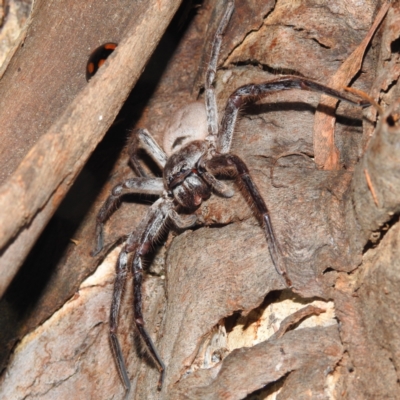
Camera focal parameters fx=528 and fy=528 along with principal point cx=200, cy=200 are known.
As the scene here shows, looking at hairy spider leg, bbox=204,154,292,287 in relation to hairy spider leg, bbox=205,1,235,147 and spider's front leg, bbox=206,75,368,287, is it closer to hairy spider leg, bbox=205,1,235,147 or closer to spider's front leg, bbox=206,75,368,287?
spider's front leg, bbox=206,75,368,287

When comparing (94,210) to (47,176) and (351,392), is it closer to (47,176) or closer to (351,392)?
(47,176)

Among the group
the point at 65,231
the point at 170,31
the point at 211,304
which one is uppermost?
the point at 170,31

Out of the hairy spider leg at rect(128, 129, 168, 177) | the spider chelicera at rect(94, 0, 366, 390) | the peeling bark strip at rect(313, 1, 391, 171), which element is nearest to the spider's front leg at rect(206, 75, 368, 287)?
the spider chelicera at rect(94, 0, 366, 390)

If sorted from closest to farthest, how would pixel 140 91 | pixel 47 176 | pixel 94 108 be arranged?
pixel 47 176 < pixel 94 108 < pixel 140 91

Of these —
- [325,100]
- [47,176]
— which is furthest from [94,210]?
[325,100]

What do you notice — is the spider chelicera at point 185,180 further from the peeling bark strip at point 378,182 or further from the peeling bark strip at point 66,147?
the peeling bark strip at point 66,147

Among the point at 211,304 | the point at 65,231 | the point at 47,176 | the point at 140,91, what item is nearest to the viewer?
the point at 47,176
